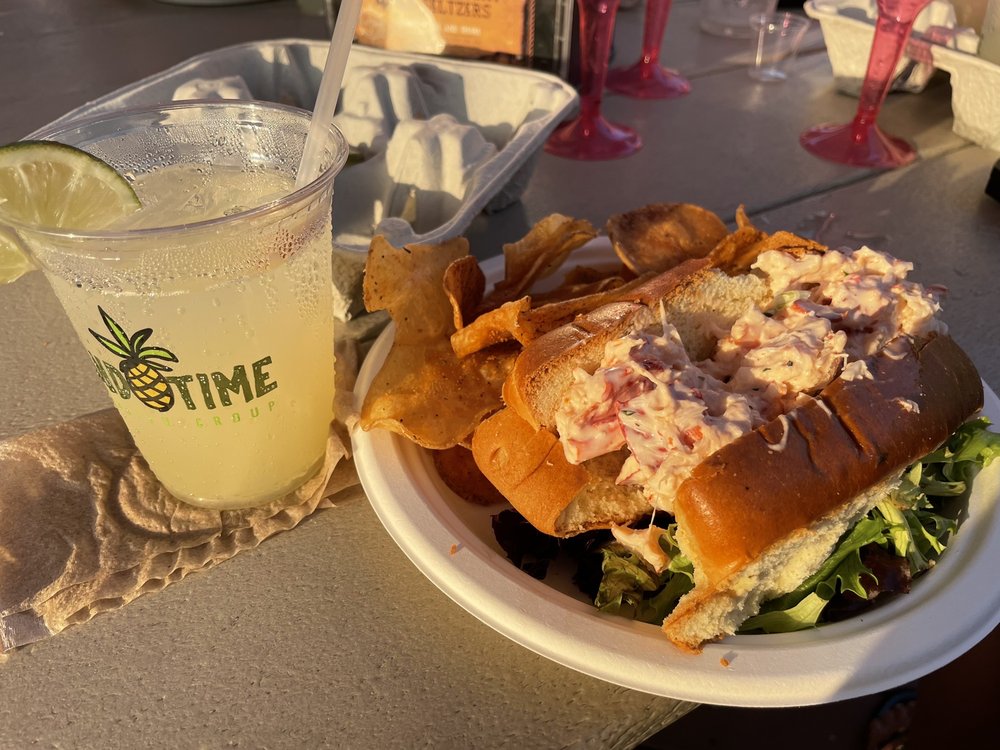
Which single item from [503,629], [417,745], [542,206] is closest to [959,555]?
[503,629]

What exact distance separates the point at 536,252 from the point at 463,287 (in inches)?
7.5

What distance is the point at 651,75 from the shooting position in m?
2.70

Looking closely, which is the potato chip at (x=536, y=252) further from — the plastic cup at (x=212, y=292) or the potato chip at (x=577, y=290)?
the plastic cup at (x=212, y=292)

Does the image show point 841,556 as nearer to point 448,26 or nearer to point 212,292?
point 212,292

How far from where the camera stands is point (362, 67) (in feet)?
6.75

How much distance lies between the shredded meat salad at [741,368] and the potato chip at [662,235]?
181 mm

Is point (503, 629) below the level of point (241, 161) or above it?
below

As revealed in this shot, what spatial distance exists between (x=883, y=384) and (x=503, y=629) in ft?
2.01

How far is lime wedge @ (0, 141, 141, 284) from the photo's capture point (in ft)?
2.77

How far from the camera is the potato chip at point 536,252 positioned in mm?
1305

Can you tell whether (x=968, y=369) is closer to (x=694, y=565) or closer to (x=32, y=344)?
(x=694, y=565)

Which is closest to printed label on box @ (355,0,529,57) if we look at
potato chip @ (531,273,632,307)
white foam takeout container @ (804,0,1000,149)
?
potato chip @ (531,273,632,307)

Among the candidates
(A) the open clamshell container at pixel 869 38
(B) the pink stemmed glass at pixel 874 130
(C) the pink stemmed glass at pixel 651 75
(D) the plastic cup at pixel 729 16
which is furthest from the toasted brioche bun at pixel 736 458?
(D) the plastic cup at pixel 729 16

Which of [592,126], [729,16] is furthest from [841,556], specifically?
[729,16]
